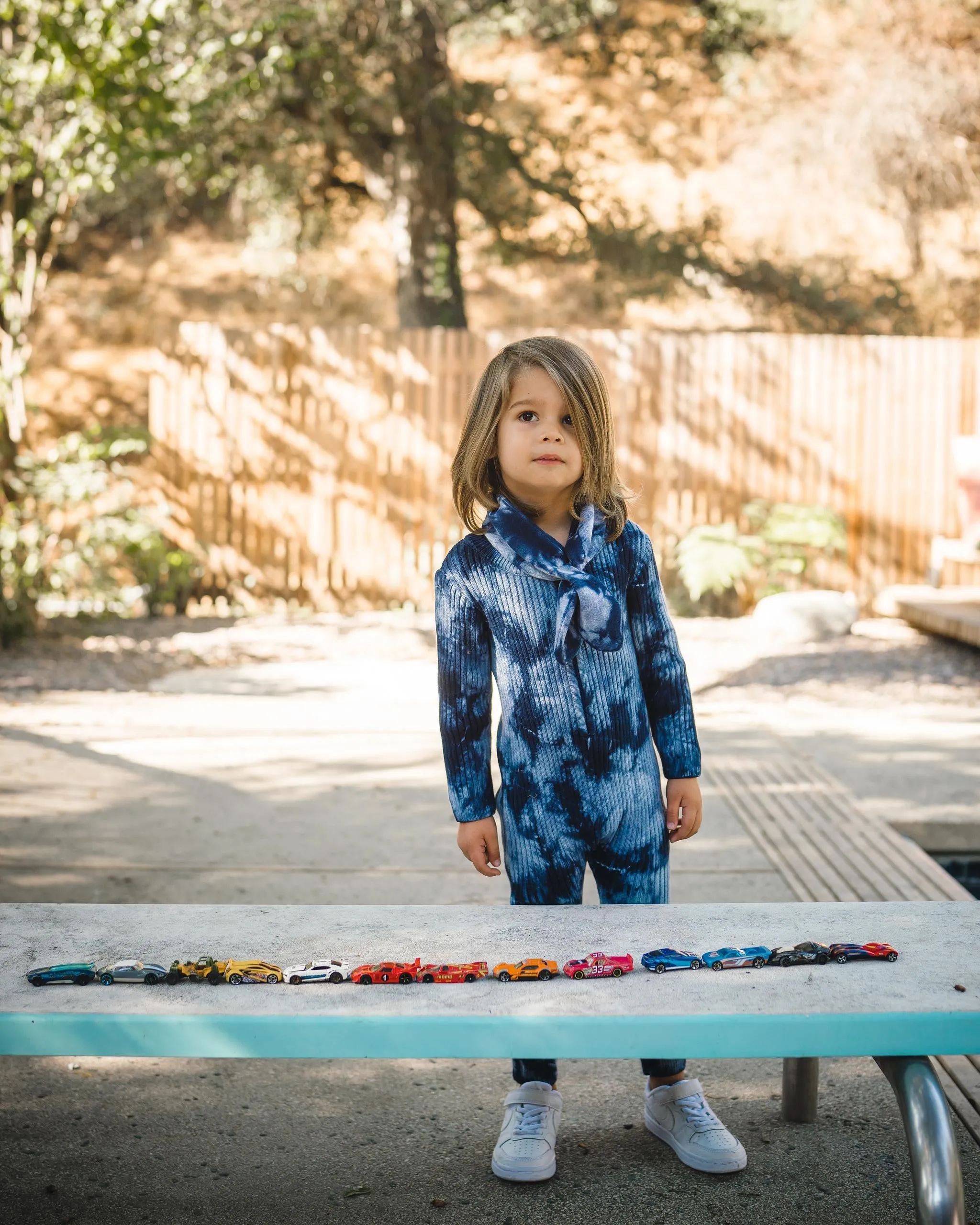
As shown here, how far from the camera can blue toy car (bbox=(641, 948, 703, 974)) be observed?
189cm

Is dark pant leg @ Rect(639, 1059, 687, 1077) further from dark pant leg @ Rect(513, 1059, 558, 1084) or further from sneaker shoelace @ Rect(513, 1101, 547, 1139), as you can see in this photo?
sneaker shoelace @ Rect(513, 1101, 547, 1139)

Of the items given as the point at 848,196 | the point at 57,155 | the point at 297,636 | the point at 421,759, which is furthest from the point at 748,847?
the point at 848,196

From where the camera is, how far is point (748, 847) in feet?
13.2

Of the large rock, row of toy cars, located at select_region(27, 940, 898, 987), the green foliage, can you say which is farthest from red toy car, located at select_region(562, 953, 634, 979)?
the large rock

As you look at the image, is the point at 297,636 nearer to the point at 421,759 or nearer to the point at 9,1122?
the point at 421,759

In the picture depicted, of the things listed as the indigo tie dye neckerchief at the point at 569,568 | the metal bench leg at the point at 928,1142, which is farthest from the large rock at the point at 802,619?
the metal bench leg at the point at 928,1142

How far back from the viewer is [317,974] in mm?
1847

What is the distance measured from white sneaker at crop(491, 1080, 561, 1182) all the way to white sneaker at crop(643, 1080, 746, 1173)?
0.19 m

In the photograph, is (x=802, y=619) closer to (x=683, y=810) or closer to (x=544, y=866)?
(x=683, y=810)

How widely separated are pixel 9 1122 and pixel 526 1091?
101 centimetres

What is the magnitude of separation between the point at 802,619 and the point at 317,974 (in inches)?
277

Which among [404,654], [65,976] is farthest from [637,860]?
[404,654]

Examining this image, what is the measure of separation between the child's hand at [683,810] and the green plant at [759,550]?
6.70 metres

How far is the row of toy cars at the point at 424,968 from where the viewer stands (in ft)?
6.02
